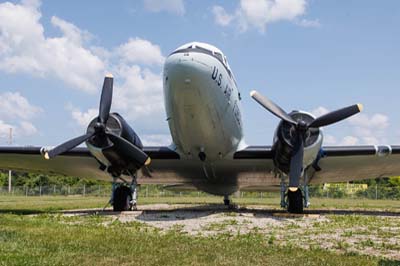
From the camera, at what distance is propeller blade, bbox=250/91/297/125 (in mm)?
14595

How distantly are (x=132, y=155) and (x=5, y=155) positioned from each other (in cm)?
653

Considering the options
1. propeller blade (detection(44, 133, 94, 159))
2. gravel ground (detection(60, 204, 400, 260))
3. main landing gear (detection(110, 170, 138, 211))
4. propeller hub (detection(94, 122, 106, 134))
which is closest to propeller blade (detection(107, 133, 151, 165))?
propeller hub (detection(94, 122, 106, 134))

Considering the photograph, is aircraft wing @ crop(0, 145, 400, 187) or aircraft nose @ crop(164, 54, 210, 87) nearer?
aircraft nose @ crop(164, 54, 210, 87)

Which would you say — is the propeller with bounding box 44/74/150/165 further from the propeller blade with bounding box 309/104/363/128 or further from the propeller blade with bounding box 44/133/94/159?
the propeller blade with bounding box 309/104/363/128

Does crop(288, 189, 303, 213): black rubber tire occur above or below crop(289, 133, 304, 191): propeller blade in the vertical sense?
below

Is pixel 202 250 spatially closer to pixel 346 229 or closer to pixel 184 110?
pixel 346 229

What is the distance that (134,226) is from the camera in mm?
11109

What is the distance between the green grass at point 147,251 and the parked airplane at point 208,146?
5.79 metres

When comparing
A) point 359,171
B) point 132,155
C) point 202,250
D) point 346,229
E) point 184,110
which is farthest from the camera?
point 359,171

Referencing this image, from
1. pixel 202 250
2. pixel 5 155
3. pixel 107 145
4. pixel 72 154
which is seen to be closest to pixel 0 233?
pixel 202 250

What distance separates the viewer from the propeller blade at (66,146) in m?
15.0

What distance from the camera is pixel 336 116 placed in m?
14.7

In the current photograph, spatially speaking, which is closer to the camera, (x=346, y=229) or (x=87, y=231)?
(x=87, y=231)

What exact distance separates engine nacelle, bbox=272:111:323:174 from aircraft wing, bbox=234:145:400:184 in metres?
1.46
